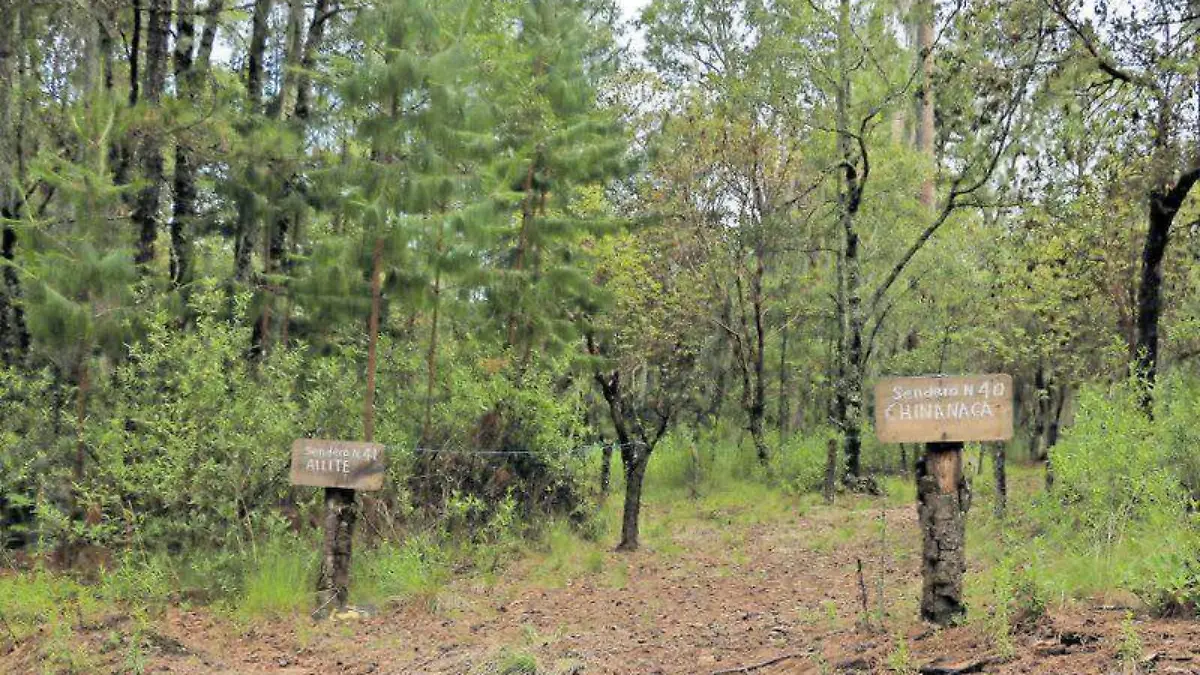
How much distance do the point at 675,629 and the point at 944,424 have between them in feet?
10.1

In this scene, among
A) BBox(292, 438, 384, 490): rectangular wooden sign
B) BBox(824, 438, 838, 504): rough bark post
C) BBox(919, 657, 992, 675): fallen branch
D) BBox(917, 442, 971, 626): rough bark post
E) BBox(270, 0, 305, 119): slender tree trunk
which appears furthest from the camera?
BBox(824, 438, 838, 504): rough bark post

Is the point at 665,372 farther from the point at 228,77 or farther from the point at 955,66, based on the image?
the point at 228,77

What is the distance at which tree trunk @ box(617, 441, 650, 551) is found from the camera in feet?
39.7

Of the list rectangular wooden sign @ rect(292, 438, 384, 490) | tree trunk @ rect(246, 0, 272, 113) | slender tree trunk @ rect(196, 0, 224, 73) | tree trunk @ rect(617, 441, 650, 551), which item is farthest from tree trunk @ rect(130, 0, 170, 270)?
tree trunk @ rect(617, 441, 650, 551)

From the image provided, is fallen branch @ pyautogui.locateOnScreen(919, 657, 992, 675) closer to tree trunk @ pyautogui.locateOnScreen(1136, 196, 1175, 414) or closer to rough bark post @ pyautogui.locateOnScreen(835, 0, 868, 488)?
tree trunk @ pyautogui.locateOnScreen(1136, 196, 1175, 414)

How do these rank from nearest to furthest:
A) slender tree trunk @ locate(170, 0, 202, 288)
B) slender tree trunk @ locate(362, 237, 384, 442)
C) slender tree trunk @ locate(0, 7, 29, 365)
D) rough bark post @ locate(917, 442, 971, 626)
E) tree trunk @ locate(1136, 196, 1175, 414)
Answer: rough bark post @ locate(917, 442, 971, 626)
slender tree trunk @ locate(362, 237, 384, 442)
tree trunk @ locate(1136, 196, 1175, 414)
slender tree trunk @ locate(0, 7, 29, 365)
slender tree trunk @ locate(170, 0, 202, 288)

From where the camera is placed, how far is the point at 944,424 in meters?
6.14

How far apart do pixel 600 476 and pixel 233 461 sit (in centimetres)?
689

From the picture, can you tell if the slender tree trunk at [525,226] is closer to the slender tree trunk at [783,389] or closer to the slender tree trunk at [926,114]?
the slender tree trunk at [926,114]

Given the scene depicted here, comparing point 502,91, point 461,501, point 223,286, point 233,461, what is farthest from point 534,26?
point 233,461

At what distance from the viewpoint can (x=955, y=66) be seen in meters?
11.4

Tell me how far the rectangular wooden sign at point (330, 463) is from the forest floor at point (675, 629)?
123 centimetres

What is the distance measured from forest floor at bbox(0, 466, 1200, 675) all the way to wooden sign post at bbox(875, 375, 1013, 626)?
27 centimetres

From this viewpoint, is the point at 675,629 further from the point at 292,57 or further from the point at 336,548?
the point at 292,57
